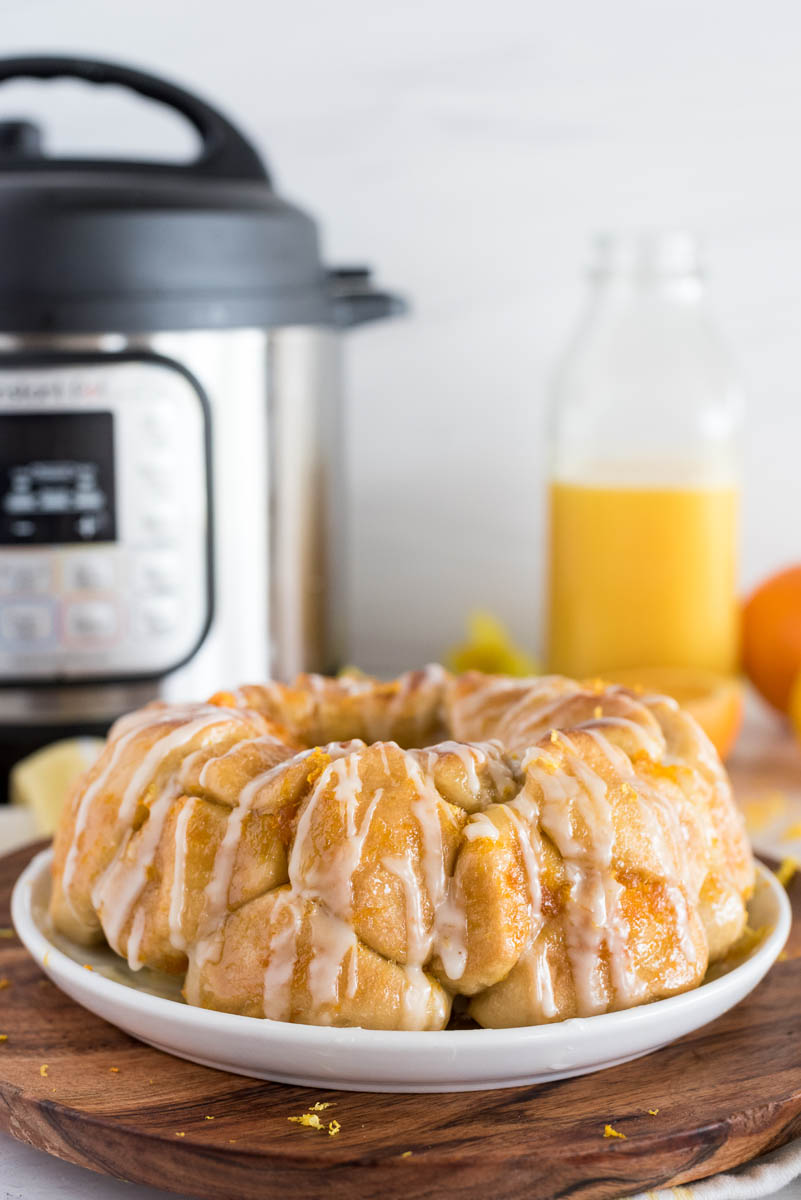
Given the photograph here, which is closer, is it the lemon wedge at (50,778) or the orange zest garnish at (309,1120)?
the orange zest garnish at (309,1120)

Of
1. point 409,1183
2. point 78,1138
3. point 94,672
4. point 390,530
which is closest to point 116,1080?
point 78,1138

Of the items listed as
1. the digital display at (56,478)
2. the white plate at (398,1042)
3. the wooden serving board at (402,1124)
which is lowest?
the wooden serving board at (402,1124)

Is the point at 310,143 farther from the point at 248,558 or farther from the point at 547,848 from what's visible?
the point at 547,848

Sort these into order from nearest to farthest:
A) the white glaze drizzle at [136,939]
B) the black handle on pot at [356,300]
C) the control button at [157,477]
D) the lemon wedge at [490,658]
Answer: the white glaze drizzle at [136,939], the control button at [157,477], the black handle on pot at [356,300], the lemon wedge at [490,658]

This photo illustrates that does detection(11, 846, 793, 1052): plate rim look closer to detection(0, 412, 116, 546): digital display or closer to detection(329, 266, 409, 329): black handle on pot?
detection(0, 412, 116, 546): digital display

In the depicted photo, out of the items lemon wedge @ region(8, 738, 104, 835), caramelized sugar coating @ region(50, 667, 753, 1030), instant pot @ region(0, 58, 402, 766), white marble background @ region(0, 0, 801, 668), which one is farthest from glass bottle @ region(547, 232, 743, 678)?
caramelized sugar coating @ region(50, 667, 753, 1030)

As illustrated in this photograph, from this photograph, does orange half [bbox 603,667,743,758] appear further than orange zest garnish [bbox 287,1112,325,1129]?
Yes

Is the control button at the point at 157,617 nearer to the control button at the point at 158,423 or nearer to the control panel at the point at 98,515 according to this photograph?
the control panel at the point at 98,515

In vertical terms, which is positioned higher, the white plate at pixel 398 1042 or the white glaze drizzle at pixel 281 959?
the white glaze drizzle at pixel 281 959

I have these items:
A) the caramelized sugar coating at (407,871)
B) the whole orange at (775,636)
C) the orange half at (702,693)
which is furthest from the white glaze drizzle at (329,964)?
the whole orange at (775,636)
